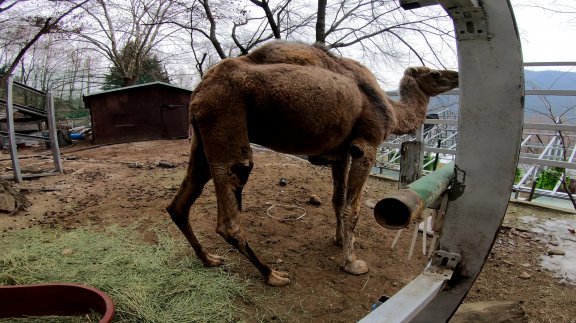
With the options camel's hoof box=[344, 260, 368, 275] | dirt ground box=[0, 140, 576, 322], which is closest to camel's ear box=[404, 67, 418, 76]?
dirt ground box=[0, 140, 576, 322]

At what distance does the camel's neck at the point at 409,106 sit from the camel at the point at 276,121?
8cm

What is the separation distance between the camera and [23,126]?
635 inches

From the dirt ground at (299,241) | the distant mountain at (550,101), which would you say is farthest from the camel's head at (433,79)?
the distant mountain at (550,101)

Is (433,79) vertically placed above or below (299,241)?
above

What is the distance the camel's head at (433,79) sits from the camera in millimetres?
3980

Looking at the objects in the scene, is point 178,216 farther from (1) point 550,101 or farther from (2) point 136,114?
(2) point 136,114

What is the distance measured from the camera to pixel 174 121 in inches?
638

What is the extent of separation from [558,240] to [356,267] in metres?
2.49

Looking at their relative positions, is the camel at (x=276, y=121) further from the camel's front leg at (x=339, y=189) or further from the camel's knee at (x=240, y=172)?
the camel's front leg at (x=339, y=189)

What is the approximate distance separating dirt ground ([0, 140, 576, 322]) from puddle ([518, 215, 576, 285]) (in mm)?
94

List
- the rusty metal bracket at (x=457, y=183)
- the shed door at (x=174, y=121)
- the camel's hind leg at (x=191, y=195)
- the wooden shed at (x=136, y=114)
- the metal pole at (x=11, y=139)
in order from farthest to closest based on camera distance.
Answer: the shed door at (x=174, y=121) < the wooden shed at (x=136, y=114) < the metal pole at (x=11, y=139) < the camel's hind leg at (x=191, y=195) < the rusty metal bracket at (x=457, y=183)

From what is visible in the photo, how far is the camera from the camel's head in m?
3.98

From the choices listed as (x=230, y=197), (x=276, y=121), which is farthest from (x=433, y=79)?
(x=230, y=197)

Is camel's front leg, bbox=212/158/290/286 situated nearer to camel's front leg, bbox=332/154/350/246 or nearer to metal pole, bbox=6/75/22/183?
camel's front leg, bbox=332/154/350/246
